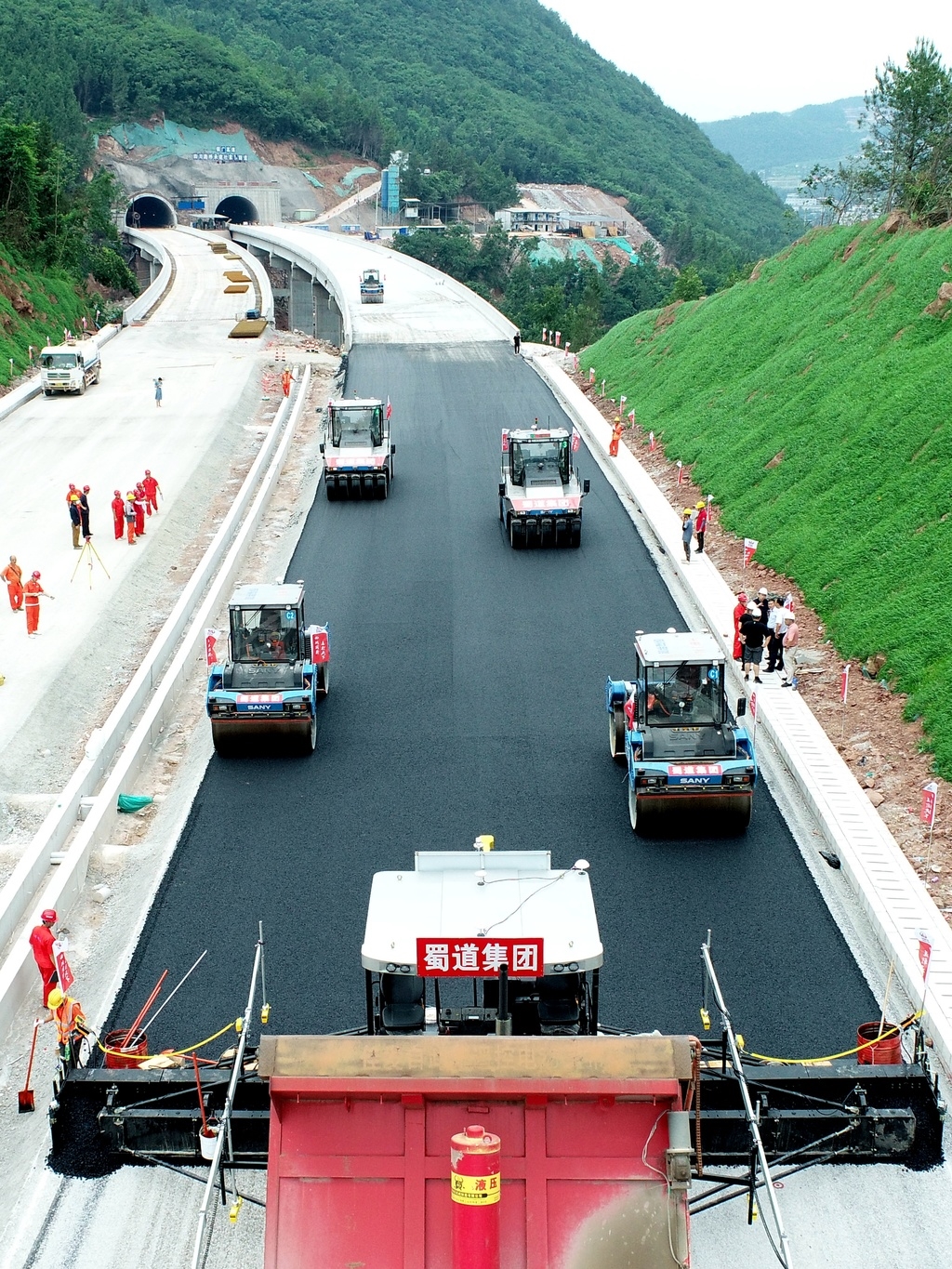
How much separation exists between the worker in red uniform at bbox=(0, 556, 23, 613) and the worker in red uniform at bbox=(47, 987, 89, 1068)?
47.2 feet

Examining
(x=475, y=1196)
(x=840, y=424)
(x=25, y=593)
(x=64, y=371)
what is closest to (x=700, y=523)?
(x=840, y=424)

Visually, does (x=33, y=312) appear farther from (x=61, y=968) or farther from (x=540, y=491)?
(x=61, y=968)

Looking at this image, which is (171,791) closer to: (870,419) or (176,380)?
(870,419)

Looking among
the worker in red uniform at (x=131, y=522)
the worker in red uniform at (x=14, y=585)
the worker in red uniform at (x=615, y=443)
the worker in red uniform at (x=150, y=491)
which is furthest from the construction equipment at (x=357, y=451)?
the worker in red uniform at (x=14, y=585)

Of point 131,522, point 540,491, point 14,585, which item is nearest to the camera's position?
point 14,585

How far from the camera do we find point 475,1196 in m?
7.63

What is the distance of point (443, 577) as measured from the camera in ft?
90.3

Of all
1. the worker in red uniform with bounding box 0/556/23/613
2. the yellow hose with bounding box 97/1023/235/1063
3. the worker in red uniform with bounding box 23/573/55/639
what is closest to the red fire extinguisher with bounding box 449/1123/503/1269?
the yellow hose with bounding box 97/1023/235/1063

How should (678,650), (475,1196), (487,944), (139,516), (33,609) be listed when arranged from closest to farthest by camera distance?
1. (475,1196)
2. (487,944)
3. (678,650)
4. (33,609)
5. (139,516)

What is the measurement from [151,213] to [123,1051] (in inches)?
6055

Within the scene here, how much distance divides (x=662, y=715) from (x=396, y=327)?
52.9 meters

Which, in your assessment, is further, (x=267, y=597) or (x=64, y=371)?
(x=64, y=371)

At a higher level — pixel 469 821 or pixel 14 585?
pixel 14 585

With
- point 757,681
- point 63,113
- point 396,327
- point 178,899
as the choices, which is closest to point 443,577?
point 757,681
